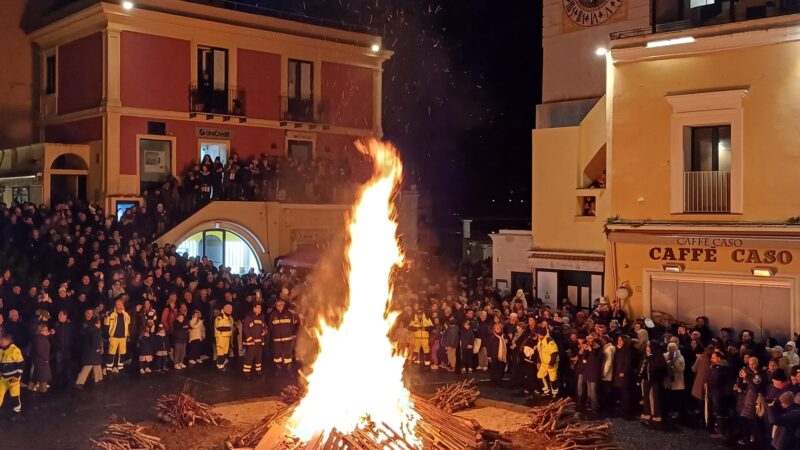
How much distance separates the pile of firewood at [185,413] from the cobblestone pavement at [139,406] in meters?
0.64

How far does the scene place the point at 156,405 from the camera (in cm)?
1453

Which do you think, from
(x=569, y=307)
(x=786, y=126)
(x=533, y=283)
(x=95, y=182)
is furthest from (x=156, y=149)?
(x=786, y=126)

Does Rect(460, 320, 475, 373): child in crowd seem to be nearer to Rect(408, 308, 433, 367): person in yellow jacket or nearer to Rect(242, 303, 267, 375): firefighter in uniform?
Rect(408, 308, 433, 367): person in yellow jacket

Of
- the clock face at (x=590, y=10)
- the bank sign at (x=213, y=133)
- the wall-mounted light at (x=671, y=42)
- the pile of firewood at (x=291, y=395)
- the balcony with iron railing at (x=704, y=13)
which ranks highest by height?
the clock face at (x=590, y=10)

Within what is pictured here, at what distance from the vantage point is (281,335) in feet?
59.7

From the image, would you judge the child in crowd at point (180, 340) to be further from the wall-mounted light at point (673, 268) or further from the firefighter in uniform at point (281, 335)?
the wall-mounted light at point (673, 268)

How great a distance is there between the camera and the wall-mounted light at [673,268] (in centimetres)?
A: 1847

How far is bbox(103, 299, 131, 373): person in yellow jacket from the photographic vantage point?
17.0 metres

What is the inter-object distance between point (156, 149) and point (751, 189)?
20.2m

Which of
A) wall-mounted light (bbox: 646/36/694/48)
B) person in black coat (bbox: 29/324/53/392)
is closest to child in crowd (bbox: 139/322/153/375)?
person in black coat (bbox: 29/324/53/392)

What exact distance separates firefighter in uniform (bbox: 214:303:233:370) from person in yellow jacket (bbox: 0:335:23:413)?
460cm

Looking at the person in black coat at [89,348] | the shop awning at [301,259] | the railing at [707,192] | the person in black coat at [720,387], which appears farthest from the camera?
the shop awning at [301,259]

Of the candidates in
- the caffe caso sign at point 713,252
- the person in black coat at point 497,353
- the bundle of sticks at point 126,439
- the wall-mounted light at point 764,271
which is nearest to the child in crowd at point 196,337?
the bundle of sticks at point 126,439

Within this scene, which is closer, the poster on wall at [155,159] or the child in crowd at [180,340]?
the child in crowd at [180,340]
